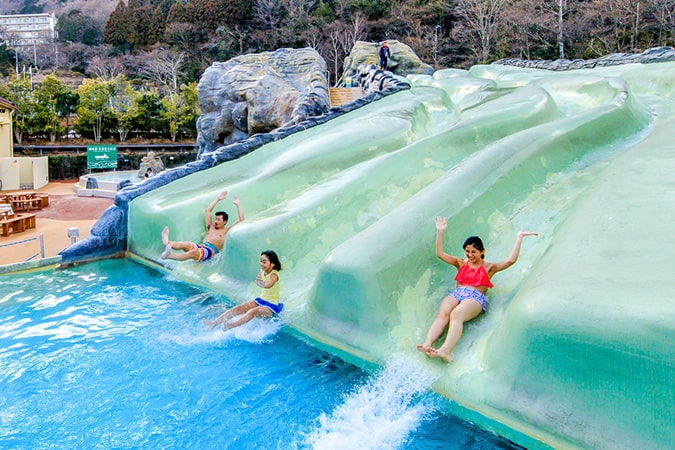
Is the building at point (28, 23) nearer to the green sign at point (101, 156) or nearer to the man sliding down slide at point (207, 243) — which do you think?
the green sign at point (101, 156)

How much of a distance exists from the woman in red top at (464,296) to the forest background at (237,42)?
72.8 feet

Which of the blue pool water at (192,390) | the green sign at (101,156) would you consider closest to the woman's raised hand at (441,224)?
the blue pool water at (192,390)

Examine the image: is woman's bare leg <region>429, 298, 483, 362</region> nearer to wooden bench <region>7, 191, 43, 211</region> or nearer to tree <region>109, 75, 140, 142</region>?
wooden bench <region>7, 191, 43, 211</region>

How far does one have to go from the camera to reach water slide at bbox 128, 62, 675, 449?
9.72 ft

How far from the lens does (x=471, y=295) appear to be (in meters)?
3.99

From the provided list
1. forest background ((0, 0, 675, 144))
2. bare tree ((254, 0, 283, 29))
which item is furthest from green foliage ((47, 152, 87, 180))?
bare tree ((254, 0, 283, 29))

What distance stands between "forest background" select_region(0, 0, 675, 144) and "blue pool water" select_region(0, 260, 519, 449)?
23.1 metres

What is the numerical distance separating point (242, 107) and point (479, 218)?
881 cm

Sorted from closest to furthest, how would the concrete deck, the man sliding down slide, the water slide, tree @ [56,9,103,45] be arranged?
the water slide, the man sliding down slide, the concrete deck, tree @ [56,9,103,45]

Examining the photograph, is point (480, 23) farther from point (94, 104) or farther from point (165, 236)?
point (165, 236)

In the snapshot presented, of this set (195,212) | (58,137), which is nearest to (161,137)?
(58,137)

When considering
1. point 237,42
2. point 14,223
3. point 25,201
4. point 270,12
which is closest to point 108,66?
point 237,42

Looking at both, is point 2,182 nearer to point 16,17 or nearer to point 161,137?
point 161,137

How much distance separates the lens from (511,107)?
7129mm
